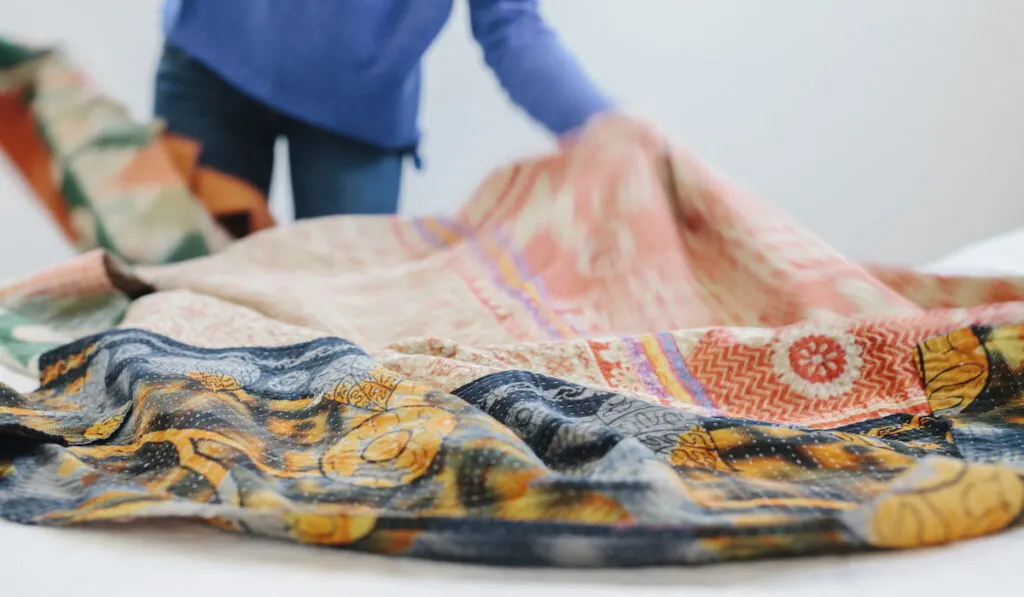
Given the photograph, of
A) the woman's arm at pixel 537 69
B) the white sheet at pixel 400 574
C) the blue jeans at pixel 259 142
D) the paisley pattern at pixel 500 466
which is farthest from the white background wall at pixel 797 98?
the white sheet at pixel 400 574

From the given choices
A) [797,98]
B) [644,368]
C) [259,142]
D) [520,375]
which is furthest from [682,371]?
[797,98]

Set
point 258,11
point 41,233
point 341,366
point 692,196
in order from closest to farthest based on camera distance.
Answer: point 341,366 < point 692,196 < point 258,11 < point 41,233

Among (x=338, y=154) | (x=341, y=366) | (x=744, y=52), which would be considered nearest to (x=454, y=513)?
(x=341, y=366)

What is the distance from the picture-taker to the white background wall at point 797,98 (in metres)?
1.93

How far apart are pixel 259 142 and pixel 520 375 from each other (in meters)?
0.92

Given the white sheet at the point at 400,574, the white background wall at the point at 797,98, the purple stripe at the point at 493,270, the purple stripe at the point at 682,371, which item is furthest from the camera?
the white background wall at the point at 797,98

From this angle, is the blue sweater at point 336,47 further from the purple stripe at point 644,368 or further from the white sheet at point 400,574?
the white sheet at point 400,574

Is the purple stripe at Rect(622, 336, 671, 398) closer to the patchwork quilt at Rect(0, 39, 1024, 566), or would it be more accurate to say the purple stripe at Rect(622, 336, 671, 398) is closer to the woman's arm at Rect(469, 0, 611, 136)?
the patchwork quilt at Rect(0, 39, 1024, 566)

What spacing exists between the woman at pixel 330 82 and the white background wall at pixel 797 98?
2.43 ft

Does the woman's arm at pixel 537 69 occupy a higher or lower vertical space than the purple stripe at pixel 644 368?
higher

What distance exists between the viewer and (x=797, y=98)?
6.61 ft

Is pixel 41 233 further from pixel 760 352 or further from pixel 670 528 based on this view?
pixel 670 528

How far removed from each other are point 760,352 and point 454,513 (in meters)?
0.33

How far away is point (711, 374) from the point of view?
626mm
